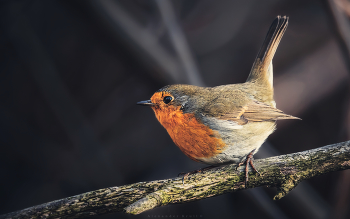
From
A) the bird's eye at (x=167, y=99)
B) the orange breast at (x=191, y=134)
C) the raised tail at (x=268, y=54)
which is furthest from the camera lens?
the raised tail at (x=268, y=54)

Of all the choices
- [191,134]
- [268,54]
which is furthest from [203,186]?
[268,54]

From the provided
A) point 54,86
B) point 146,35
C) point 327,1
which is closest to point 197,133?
point 146,35

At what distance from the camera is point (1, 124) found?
6.76 ft

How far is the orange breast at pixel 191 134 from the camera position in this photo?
127 centimetres

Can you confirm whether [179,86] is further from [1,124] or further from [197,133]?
[1,124]

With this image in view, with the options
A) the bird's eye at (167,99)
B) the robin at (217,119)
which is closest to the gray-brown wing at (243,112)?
the robin at (217,119)

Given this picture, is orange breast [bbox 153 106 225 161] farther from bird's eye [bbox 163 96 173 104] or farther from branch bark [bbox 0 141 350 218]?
branch bark [bbox 0 141 350 218]

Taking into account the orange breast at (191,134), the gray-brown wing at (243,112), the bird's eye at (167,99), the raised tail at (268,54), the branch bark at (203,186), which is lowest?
the branch bark at (203,186)

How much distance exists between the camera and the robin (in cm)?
128

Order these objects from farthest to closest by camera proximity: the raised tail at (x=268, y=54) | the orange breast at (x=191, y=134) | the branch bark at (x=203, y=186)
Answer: the raised tail at (x=268, y=54) < the orange breast at (x=191, y=134) < the branch bark at (x=203, y=186)

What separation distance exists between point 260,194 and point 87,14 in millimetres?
1998

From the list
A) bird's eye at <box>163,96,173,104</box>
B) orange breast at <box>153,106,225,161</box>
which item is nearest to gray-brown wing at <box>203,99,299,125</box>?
orange breast at <box>153,106,225,161</box>

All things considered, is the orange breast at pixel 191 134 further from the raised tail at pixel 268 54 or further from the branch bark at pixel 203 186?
the raised tail at pixel 268 54

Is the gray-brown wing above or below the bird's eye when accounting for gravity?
below
